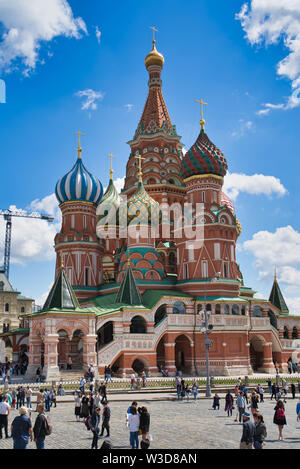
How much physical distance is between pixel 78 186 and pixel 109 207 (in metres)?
4.50

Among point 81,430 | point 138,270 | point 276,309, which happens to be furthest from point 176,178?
point 81,430

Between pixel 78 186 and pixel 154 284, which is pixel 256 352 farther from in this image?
pixel 78 186

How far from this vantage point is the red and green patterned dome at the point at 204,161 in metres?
43.4

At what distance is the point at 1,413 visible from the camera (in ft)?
44.4

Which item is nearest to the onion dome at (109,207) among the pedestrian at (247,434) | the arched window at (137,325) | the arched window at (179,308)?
the arched window at (179,308)

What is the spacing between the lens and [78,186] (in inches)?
1870

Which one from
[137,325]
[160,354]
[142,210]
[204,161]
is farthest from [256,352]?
[204,161]

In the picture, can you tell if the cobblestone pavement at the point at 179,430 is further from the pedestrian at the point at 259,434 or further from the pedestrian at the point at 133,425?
the pedestrian at the point at 259,434

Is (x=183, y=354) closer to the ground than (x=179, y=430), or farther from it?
farther from it

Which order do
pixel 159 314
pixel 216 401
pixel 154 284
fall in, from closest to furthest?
pixel 216 401
pixel 159 314
pixel 154 284

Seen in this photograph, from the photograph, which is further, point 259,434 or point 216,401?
point 216,401

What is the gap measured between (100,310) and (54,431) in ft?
71.4

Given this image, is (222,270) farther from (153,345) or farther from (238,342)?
(153,345)

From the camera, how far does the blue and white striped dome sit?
47.5 meters
